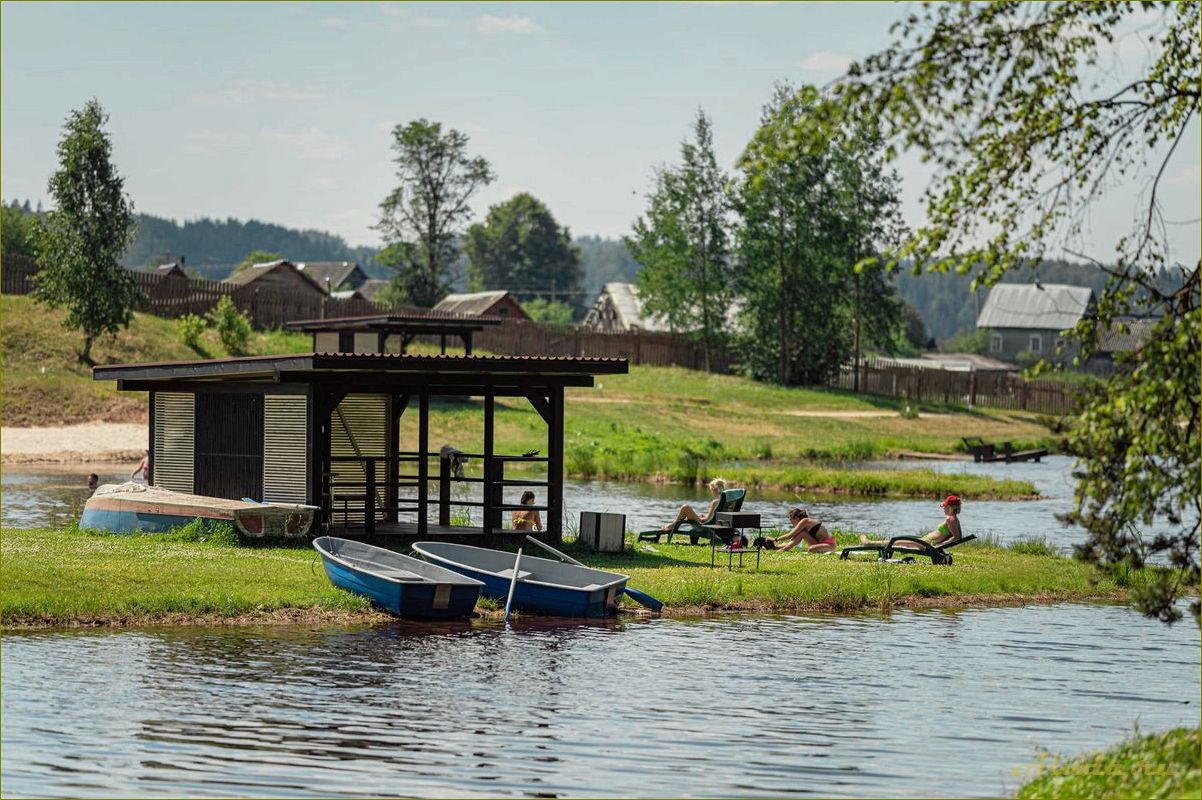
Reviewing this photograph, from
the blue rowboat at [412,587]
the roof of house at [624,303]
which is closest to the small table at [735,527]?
the blue rowboat at [412,587]

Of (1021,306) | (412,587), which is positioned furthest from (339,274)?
(412,587)

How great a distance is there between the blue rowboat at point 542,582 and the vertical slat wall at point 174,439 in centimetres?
841

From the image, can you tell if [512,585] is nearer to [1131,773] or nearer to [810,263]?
[1131,773]

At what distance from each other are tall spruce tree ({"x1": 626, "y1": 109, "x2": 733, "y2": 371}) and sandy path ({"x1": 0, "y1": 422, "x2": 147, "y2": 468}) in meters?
39.9

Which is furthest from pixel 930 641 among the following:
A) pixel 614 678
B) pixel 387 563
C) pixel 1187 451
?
pixel 1187 451

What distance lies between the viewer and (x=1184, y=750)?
553 inches

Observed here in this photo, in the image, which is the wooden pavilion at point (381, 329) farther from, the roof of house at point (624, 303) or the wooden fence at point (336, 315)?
the roof of house at point (624, 303)

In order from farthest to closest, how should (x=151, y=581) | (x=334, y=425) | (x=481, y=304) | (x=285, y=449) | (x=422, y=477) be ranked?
(x=481, y=304), (x=334, y=425), (x=422, y=477), (x=285, y=449), (x=151, y=581)

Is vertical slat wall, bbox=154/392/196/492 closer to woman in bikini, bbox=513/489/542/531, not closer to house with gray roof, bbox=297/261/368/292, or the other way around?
woman in bikini, bbox=513/489/542/531

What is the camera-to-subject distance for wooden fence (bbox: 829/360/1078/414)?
92375mm

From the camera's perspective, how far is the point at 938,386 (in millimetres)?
92875

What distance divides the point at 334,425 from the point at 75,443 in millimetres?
31168

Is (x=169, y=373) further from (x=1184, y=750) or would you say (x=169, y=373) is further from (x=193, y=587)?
(x=1184, y=750)

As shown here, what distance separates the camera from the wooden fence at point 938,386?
9238 centimetres
